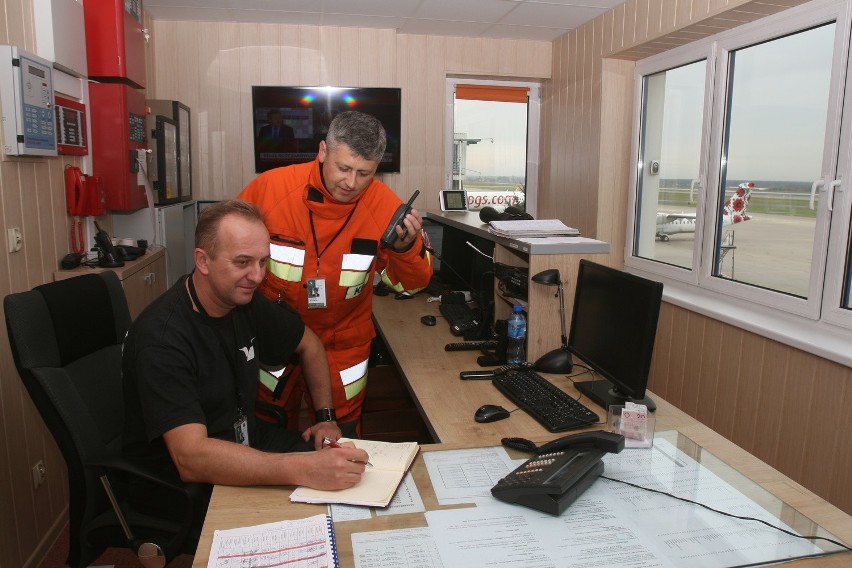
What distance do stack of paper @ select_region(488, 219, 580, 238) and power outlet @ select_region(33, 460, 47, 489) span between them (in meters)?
2.02

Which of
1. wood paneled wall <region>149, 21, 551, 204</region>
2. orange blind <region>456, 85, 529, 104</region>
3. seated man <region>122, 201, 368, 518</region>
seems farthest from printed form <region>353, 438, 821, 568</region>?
orange blind <region>456, 85, 529, 104</region>

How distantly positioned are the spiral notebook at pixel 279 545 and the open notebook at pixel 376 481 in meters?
0.08

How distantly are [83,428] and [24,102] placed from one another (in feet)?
→ 4.34

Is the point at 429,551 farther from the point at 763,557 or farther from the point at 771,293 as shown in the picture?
the point at 771,293

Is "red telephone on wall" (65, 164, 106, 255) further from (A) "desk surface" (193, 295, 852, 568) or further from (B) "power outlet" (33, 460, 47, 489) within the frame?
(A) "desk surface" (193, 295, 852, 568)

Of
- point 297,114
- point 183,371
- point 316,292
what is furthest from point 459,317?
point 297,114

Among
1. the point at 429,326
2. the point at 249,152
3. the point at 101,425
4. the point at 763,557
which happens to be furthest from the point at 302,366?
the point at 249,152

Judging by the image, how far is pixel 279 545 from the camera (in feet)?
3.69

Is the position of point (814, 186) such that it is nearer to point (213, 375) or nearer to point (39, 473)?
point (213, 375)

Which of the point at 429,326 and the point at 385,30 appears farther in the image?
the point at 385,30

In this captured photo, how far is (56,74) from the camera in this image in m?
2.71

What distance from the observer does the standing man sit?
2.14m

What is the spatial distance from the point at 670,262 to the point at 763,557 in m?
3.03

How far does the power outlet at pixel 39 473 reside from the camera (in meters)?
2.43
